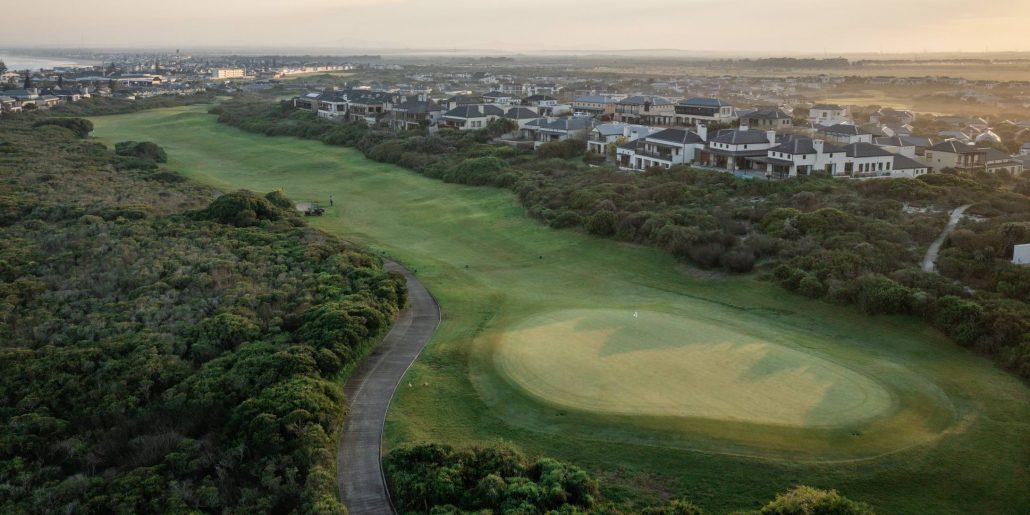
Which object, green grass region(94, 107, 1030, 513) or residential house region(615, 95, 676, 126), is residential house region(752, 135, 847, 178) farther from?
residential house region(615, 95, 676, 126)

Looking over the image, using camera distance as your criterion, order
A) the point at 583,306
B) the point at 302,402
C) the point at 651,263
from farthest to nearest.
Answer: the point at 651,263, the point at 583,306, the point at 302,402

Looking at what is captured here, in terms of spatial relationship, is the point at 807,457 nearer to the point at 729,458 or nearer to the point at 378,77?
the point at 729,458

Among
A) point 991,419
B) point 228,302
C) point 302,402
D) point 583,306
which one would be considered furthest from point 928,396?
point 228,302

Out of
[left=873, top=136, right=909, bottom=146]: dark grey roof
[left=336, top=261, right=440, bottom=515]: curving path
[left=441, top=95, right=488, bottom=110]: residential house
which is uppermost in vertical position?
[left=441, top=95, right=488, bottom=110]: residential house

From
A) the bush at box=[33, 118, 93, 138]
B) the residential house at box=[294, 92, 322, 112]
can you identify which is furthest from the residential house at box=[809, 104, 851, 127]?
the bush at box=[33, 118, 93, 138]

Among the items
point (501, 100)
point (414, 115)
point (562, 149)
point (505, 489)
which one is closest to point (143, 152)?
point (414, 115)

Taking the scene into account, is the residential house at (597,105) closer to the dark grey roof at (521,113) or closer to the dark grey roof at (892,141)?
the dark grey roof at (521,113)

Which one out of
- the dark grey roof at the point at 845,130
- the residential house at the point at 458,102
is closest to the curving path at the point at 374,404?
the dark grey roof at the point at 845,130
